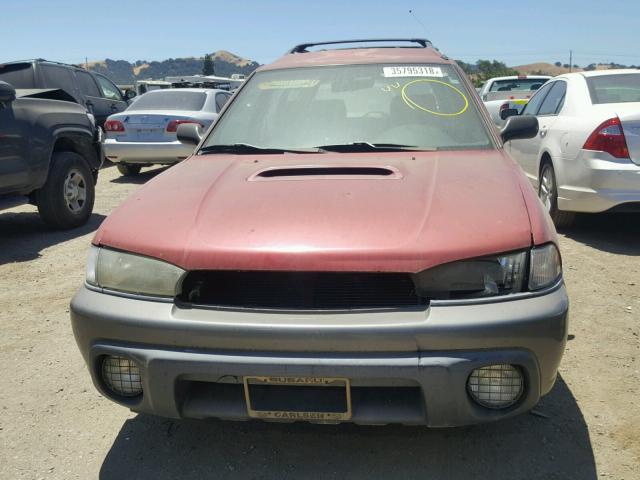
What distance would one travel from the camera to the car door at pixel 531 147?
22.0ft

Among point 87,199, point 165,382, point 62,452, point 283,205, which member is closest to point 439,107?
point 283,205

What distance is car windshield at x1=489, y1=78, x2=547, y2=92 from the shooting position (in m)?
14.4

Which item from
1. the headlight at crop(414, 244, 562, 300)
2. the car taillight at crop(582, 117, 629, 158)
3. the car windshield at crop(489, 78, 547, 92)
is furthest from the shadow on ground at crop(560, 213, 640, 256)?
the car windshield at crop(489, 78, 547, 92)

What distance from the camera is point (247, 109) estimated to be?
359 centimetres

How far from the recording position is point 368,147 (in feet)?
10.2

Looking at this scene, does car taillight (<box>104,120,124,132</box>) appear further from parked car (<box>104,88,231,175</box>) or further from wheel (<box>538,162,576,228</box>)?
wheel (<box>538,162,576,228</box>)

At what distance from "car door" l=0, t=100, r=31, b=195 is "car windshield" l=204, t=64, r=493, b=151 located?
2960mm

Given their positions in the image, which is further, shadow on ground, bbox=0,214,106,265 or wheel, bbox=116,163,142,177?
wheel, bbox=116,163,142,177

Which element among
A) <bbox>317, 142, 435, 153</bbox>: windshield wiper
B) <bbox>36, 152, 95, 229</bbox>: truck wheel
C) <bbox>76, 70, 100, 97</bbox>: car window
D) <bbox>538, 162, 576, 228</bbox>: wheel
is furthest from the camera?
<bbox>76, 70, 100, 97</bbox>: car window

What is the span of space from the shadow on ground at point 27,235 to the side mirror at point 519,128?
14.0 feet

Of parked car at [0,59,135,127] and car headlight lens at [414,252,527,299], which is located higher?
parked car at [0,59,135,127]

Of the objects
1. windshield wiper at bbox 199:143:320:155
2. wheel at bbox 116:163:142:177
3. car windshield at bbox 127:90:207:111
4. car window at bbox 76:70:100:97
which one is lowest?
wheel at bbox 116:163:142:177

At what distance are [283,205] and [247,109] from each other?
1386mm

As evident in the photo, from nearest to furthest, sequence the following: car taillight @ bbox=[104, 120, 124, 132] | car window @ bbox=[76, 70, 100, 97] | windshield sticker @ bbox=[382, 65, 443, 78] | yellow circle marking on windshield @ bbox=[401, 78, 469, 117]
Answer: yellow circle marking on windshield @ bbox=[401, 78, 469, 117] < windshield sticker @ bbox=[382, 65, 443, 78] < car taillight @ bbox=[104, 120, 124, 132] < car window @ bbox=[76, 70, 100, 97]
